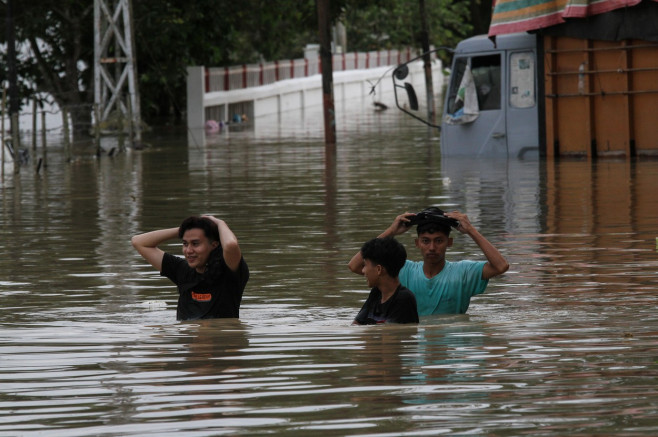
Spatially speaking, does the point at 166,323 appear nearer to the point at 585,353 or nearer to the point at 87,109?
the point at 585,353

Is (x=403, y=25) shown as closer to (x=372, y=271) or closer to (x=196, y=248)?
(x=196, y=248)

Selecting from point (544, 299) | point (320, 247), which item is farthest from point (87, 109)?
point (544, 299)

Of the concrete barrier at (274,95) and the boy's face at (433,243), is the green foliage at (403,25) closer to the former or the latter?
the concrete barrier at (274,95)

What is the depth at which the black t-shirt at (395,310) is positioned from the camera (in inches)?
319

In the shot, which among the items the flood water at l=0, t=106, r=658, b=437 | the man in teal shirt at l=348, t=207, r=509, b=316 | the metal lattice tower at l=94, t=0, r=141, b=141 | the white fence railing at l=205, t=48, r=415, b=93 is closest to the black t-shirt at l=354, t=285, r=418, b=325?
the flood water at l=0, t=106, r=658, b=437

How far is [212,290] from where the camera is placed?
8648 mm

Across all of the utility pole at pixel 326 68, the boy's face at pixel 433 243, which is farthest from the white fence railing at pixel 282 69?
the boy's face at pixel 433 243

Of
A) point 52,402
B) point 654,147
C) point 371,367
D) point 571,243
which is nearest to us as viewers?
point 52,402

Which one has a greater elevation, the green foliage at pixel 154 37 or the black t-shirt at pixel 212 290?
the green foliage at pixel 154 37

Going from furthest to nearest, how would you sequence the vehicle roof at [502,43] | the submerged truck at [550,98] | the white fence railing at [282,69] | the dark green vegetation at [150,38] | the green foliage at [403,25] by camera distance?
the green foliage at [403,25] → the white fence railing at [282,69] → the dark green vegetation at [150,38] → the vehicle roof at [502,43] → the submerged truck at [550,98]

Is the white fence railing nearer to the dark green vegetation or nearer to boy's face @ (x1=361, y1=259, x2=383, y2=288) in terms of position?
the dark green vegetation

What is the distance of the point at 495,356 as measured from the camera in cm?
713

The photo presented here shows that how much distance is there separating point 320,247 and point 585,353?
260 inches

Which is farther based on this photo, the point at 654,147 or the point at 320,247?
the point at 654,147
